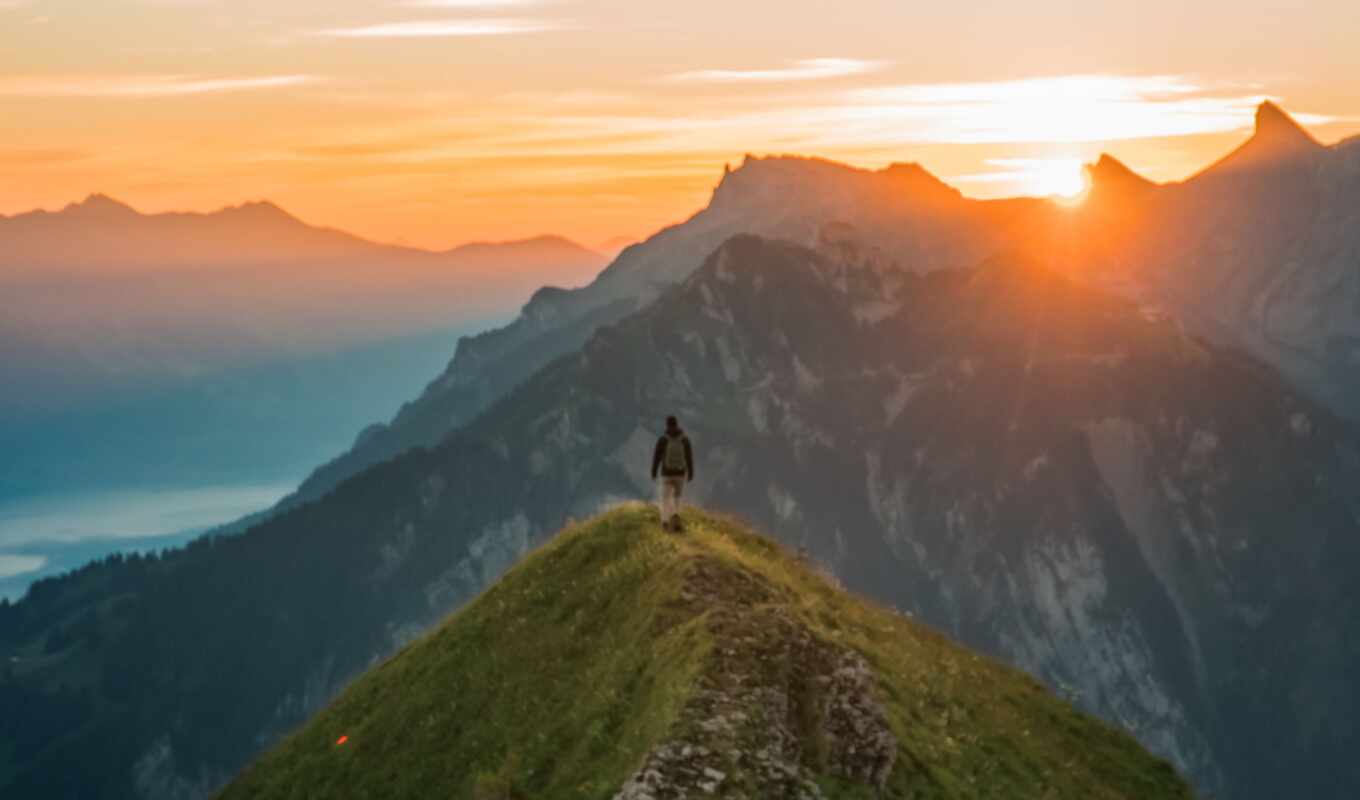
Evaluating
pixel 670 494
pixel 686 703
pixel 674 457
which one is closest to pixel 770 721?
pixel 686 703

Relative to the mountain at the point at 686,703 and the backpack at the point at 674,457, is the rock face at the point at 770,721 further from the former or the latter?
the backpack at the point at 674,457

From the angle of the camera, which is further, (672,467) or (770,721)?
(672,467)

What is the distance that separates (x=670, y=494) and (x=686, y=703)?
690 inches

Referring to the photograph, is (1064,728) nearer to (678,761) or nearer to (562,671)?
(562,671)

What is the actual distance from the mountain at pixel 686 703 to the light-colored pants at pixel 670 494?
106 centimetres

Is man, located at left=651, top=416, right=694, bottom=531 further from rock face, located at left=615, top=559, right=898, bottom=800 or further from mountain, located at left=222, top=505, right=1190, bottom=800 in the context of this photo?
rock face, located at left=615, top=559, right=898, bottom=800

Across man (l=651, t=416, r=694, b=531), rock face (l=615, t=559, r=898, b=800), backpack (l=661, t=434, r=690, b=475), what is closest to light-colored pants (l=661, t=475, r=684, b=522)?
man (l=651, t=416, r=694, b=531)

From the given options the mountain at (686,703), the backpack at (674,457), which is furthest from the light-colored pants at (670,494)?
the mountain at (686,703)

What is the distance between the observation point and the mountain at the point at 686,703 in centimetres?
3969

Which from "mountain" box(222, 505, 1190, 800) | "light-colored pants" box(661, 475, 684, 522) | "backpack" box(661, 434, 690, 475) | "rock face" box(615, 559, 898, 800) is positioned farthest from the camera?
"light-colored pants" box(661, 475, 684, 522)

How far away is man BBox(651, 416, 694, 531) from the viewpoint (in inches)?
2200

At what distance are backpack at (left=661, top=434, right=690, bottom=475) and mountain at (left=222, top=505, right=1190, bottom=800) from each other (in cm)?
237

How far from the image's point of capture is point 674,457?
2199 inches

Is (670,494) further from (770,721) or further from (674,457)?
(770,721)
